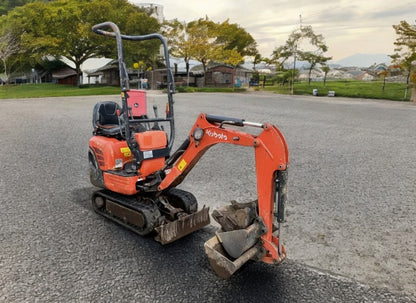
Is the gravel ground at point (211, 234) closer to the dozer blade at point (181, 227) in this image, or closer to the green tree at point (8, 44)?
the dozer blade at point (181, 227)

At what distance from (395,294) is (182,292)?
2.15 m

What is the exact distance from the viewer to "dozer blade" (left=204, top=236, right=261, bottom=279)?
303 cm

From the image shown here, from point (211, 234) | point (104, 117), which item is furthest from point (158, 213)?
point (104, 117)

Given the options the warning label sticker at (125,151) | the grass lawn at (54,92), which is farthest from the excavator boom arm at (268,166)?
the grass lawn at (54,92)

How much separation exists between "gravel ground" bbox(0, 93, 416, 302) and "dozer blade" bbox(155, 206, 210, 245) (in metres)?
0.16

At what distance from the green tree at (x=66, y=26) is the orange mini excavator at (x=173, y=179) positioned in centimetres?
3113

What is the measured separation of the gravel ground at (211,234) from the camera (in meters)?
3.21

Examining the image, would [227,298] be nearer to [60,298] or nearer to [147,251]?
[147,251]

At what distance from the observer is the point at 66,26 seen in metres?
32.3

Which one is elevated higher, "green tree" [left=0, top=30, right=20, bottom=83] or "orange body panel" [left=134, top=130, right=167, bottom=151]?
"green tree" [left=0, top=30, right=20, bottom=83]

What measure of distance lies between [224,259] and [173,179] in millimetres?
1301

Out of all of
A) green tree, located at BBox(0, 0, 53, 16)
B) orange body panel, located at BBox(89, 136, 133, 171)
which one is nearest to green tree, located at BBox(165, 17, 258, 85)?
green tree, located at BBox(0, 0, 53, 16)

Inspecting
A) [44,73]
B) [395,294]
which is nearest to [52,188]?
[395,294]

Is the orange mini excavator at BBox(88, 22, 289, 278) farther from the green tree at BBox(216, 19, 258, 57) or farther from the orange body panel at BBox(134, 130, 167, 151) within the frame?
the green tree at BBox(216, 19, 258, 57)
